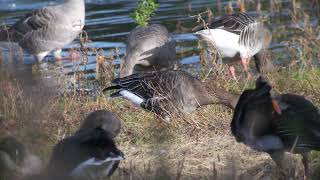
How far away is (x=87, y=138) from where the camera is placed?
574 cm

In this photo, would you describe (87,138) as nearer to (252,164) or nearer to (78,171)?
(78,171)

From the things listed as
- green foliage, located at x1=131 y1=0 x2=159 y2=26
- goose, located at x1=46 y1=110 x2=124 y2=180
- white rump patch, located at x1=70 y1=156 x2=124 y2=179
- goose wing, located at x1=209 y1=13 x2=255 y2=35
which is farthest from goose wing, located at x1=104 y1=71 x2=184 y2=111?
goose wing, located at x1=209 y1=13 x2=255 y2=35

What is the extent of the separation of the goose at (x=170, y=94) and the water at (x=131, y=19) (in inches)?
139

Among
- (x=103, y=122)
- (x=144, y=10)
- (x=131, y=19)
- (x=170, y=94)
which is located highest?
(x=103, y=122)

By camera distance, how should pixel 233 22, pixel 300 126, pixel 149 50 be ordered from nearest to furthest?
pixel 300 126, pixel 149 50, pixel 233 22

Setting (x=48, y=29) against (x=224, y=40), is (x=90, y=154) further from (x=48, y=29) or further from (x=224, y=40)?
(x=48, y=29)

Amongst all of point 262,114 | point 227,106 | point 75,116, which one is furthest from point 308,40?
point 262,114

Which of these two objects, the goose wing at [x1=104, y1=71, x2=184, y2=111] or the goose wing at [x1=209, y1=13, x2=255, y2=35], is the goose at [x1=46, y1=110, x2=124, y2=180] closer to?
the goose wing at [x1=104, y1=71, x2=184, y2=111]

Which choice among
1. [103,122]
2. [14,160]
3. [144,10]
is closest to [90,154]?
[14,160]

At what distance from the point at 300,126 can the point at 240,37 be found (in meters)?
7.87

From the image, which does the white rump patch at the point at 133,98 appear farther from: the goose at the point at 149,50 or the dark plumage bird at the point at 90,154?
the dark plumage bird at the point at 90,154

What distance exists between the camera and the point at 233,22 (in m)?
13.5

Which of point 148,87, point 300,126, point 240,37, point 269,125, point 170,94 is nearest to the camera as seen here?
point 300,126

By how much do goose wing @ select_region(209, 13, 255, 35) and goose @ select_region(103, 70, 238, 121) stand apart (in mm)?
3741
